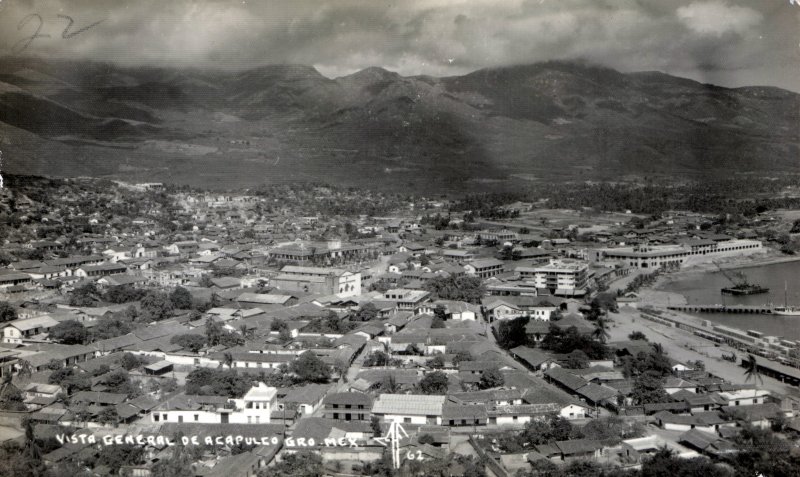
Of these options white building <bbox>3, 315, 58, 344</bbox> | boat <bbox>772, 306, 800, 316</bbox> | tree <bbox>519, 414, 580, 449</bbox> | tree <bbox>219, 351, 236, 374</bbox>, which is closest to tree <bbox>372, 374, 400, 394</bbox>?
tree <bbox>519, 414, 580, 449</bbox>

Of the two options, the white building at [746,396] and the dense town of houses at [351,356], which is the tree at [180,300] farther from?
the white building at [746,396]

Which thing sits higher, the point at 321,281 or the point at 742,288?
the point at 321,281

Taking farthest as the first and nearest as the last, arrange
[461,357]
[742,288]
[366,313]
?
1. [742,288]
2. [366,313]
3. [461,357]

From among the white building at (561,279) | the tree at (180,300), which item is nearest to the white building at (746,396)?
the white building at (561,279)

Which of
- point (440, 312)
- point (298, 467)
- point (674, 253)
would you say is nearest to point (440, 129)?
point (674, 253)

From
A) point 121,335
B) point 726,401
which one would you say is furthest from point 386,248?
point 726,401

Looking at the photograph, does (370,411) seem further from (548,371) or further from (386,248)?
(386,248)

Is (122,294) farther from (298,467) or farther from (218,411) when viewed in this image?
(298,467)
